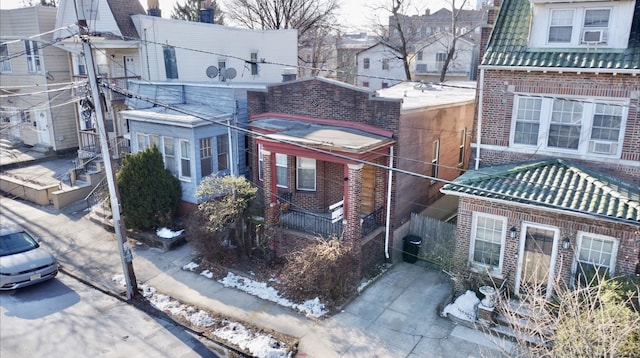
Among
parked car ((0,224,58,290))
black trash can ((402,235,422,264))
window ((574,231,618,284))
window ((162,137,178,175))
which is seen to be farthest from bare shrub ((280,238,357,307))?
parked car ((0,224,58,290))

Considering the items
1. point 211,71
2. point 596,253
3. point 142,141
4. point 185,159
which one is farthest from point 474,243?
point 211,71

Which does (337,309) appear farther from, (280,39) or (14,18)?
(14,18)

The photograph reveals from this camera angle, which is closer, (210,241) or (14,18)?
(210,241)

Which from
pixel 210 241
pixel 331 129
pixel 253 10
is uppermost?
pixel 253 10

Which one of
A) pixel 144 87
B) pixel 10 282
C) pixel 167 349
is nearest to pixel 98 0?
pixel 144 87

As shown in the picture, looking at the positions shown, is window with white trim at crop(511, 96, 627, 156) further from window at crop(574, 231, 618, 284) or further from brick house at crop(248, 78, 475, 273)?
brick house at crop(248, 78, 475, 273)

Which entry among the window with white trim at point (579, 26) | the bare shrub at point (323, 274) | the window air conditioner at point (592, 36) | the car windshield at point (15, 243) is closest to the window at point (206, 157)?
the car windshield at point (15, 243)
